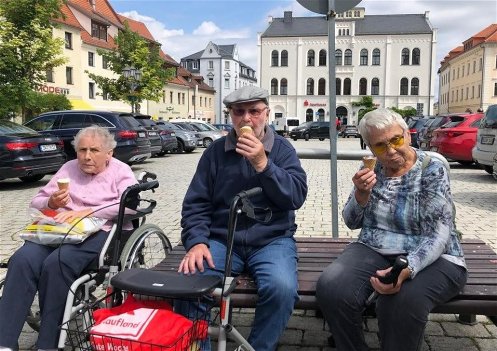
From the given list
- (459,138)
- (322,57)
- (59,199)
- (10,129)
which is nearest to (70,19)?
(10,129)

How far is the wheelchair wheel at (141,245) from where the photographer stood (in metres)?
3.29

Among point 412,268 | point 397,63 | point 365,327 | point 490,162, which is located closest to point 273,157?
point 412,268

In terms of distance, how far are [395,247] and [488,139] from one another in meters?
9.79

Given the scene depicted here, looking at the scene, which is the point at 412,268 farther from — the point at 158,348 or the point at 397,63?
the point at 397,63

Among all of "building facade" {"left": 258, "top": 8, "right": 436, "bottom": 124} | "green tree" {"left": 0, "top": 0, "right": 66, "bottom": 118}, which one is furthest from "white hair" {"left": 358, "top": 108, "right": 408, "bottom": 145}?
"building facade" {"left": 258, "top": 8, "right": 436, "bottom": 124}

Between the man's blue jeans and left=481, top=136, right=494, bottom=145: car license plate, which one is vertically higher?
left=481, top=136, right=494, bottom=145: car license plate

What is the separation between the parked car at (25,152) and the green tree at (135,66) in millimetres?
22982

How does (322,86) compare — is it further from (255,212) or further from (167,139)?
(255,212)

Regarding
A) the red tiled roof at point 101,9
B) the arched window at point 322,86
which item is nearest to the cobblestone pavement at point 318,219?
the red tiled roof at point 101,9

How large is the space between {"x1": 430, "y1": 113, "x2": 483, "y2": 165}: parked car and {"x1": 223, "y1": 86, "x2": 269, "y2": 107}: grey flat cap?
41.6 feet

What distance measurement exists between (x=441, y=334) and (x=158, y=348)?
226 cm

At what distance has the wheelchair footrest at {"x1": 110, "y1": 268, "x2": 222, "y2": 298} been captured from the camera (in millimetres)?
2365

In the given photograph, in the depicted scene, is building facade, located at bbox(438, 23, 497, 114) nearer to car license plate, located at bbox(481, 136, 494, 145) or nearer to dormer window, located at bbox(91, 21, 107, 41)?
dormer window, located at bbox(91, 21, 107, 41)

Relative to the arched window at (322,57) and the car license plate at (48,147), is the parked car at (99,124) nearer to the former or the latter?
the car license plate at (48,147)
